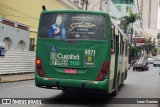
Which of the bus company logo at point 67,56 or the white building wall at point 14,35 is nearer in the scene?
the bus company logo at point 67,56

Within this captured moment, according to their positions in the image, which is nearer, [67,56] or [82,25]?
[67,56]

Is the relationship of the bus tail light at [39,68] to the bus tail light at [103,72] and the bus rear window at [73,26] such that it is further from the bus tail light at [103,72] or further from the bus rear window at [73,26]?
Result: the bus tail light at [103,72]

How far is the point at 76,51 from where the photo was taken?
40.5ft

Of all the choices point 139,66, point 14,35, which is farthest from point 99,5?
point 14,35

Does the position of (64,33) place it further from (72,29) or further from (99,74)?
(99,74)

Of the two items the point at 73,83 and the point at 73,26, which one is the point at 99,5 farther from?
the point at 73,83

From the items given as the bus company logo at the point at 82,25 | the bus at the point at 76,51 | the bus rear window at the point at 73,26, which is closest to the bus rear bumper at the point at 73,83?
the bus at the point at 76,51

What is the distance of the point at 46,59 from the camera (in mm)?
12586

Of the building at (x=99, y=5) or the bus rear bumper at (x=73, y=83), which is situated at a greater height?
the building at (x=99, y=5)

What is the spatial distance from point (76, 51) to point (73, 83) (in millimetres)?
1021

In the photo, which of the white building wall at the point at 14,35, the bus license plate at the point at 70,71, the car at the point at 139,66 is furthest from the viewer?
the car at the point at 139,66

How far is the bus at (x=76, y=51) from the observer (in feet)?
39.9

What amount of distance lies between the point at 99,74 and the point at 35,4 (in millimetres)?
32710

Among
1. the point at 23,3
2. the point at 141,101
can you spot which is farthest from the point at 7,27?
the point at 141,101
